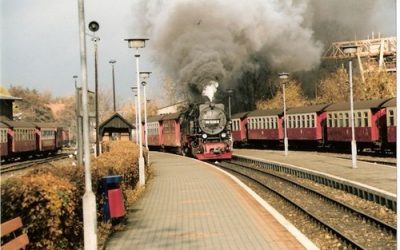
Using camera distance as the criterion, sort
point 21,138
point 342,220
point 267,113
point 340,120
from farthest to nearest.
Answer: point 267,113, point 21,138, point 340,120, point 342,220

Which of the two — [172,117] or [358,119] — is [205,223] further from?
[172,117]

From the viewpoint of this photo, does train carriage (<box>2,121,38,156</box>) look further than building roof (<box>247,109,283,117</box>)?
No

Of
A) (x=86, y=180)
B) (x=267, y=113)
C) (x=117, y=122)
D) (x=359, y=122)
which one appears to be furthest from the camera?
(x=267, y=113)

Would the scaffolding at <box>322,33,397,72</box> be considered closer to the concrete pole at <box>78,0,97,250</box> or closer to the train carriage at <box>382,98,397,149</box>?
the train carriage at <box>382,98,397,149</box>

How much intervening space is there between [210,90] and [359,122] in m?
8.64

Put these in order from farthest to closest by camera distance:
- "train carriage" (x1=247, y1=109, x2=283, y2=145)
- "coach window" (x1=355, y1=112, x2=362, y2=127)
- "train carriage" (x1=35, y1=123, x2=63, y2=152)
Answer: "train carriage" (x1=35, y1=123, x2=63, y2=152) → "train carriage" (x1=247, y1=109, x2=283, y2=145) → "coach window" (x1=355, y1=112, x2=362, y2=127)

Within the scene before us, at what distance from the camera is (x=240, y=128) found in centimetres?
4775

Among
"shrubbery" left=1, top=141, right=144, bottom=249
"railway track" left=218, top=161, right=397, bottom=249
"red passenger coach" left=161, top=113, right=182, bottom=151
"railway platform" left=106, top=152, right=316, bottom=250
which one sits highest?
"red passenger coach" left=161, top=113, right=182, bottom=151

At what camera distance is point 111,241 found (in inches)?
349

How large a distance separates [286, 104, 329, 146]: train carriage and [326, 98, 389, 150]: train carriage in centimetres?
121

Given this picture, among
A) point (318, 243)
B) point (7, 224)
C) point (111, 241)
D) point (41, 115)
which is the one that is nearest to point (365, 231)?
point (318, 243)

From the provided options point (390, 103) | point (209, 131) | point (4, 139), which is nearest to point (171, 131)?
point (209, 131)

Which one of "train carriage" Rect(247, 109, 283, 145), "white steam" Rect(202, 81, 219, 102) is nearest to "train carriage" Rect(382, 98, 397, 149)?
"white steam" Rect(202, 81, 219, 102)

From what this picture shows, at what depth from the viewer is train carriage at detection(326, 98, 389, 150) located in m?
28.8
